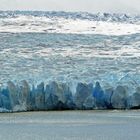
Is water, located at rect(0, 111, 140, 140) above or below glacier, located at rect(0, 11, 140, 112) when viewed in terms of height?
below

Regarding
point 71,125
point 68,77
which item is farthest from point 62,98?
point 68,77

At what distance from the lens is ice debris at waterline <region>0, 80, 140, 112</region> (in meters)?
5.02

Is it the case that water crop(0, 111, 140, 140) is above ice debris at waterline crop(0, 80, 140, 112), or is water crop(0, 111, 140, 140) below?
below

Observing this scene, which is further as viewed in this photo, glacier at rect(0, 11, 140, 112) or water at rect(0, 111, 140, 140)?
glacier at rect(0, 11, 140, 112)

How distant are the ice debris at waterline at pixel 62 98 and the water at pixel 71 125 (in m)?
0.18

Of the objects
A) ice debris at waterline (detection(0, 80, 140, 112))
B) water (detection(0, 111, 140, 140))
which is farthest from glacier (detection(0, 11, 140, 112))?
water (detection(0, 111, 140, 140))

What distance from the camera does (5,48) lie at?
1057cm

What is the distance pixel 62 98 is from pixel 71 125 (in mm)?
775

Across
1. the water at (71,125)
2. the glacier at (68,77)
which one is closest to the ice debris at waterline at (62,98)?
the glacier at (68,77)

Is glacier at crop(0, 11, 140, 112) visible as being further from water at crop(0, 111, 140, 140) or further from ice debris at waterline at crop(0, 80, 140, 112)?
water at crop(0, 111, 140, 140)

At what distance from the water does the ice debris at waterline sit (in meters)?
0.18

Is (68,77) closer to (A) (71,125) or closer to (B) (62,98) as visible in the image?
(B) (62,98)

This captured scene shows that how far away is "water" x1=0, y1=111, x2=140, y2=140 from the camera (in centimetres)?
392

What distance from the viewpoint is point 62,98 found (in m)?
5.06
